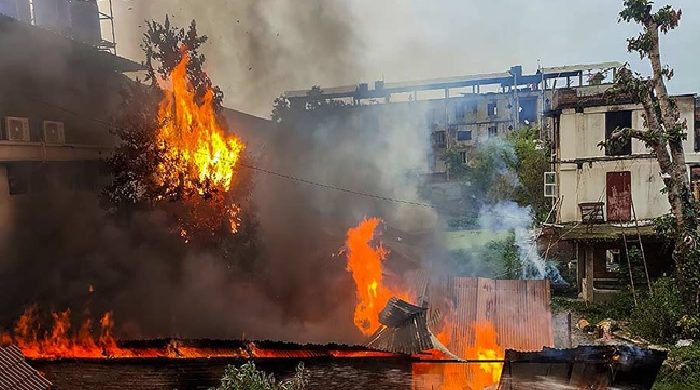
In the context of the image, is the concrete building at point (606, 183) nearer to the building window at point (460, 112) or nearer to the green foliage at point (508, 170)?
the green foliage at point (508, 170)

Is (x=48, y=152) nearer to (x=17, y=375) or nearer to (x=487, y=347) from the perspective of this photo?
(x=17, y=375)

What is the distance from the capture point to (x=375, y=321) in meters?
16.0

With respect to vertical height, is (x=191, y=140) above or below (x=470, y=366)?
above

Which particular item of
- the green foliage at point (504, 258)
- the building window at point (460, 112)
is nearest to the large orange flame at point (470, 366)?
the green foliage at point (504, 258)

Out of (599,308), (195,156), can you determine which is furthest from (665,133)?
(195,156)

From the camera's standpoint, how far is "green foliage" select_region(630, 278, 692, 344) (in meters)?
16.2

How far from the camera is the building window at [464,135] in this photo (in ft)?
159

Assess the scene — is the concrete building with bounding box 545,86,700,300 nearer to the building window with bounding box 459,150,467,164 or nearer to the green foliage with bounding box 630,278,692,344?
the green foliage with bounding box 630,278,692,344

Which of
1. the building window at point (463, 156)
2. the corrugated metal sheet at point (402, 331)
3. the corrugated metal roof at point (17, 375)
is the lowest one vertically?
the corrugated metal roof at point (17, 375)

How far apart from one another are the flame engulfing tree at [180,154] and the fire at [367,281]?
12.4 feet

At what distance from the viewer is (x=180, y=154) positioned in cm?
1731

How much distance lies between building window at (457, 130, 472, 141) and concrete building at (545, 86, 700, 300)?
24.8m

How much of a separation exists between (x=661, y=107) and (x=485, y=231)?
627 inches

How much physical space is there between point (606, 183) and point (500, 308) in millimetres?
11475
